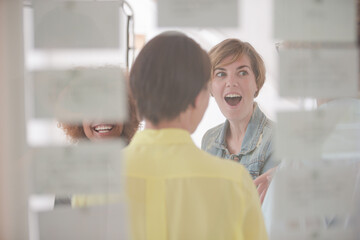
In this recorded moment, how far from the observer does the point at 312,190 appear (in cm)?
63

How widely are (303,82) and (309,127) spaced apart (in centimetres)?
8

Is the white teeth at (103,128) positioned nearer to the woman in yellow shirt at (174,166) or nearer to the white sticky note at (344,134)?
the woman in yellow shirt at (174,166)

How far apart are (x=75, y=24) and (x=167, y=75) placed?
7.1 inches

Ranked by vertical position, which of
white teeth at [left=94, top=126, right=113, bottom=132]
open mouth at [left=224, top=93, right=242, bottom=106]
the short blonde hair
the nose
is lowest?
open mouth at [left=224, top=93, right=242, bottom=106]

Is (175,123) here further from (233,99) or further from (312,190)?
(233,99)

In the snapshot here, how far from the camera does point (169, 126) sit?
68 centimetres

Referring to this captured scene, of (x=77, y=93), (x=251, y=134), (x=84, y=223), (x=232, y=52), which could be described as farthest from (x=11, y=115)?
(x=251, y=134)

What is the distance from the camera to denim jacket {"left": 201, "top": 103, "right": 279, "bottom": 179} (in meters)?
1.48

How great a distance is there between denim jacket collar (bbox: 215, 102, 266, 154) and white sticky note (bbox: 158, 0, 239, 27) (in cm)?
105

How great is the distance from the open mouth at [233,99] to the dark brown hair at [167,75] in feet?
3.19

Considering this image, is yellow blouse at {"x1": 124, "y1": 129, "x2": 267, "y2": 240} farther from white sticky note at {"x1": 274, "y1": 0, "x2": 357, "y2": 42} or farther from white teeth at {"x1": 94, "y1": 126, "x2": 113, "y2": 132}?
white sticky note at {"x1": 274, "y1": 0, "x2": 357, "y2": 42}

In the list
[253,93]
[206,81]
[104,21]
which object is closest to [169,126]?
[206,81]

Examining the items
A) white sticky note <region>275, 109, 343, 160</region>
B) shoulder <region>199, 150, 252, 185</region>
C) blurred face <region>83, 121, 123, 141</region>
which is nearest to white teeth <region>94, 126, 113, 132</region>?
blurred face <region>83, 121, 123, 141</region>

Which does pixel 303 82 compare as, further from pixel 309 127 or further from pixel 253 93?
pixel 253 93
